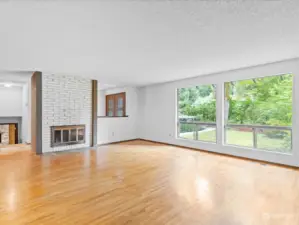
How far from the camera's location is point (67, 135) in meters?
5.60

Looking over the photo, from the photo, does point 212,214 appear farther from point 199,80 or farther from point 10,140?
point 10,140

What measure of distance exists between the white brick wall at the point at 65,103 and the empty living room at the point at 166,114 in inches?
1.2

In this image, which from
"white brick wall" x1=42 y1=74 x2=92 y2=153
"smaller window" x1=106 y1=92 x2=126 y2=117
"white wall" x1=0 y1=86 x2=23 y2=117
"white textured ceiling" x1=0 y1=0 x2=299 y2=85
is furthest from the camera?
"smaller window" x1=106 y1=92 x2=126 y2=117

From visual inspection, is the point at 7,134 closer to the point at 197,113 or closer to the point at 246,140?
the point at 197,113

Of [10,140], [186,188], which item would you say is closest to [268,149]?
[186,188]

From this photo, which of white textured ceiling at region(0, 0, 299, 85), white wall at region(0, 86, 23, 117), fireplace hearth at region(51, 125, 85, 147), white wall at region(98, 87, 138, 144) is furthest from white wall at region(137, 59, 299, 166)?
white wall at region(0, 86, 23, 117)

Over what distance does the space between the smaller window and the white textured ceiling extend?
4.02 meters

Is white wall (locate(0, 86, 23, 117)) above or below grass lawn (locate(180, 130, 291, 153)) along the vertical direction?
above

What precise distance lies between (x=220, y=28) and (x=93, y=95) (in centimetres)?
478

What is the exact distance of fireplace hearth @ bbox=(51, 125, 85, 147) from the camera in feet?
17.5

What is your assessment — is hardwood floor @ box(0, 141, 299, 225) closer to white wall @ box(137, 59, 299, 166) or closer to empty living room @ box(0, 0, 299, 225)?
empty living room @ box(0, 0, 299, 225)

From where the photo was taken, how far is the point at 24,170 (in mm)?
3693

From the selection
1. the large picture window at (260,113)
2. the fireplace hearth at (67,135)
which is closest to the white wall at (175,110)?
the large picture window at (260,113)

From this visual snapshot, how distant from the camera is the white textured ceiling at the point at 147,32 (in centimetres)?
194
